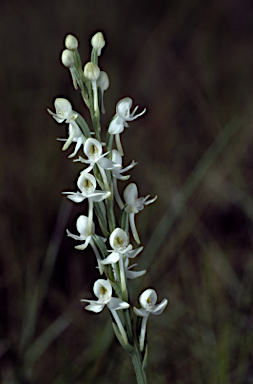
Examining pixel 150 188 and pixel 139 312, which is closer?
pixel 139 312

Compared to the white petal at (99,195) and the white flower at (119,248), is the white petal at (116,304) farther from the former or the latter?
the white petal at (99,195)

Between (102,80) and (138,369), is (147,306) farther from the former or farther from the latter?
(102,80)

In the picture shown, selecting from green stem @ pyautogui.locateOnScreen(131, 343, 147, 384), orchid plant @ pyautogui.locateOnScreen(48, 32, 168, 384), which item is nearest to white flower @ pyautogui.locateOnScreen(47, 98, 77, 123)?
orchid plant @ pyautogui.locateOnScreen(48, 32, 168, 384)

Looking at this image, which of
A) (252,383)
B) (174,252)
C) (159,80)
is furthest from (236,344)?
(159,80)

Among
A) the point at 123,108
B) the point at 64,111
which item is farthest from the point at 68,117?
the point at 123,108

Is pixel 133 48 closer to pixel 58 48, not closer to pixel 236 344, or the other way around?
pixel 58 48
